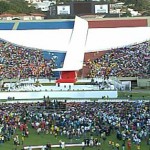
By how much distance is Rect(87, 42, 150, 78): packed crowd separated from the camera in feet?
133

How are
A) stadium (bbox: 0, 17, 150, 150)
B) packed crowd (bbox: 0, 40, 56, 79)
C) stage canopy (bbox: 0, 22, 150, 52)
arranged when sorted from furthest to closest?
stage canopy (bbox: 0, 22, 150, 52), packed crowd (bbox: 0, 40, 56, 79), stadium (bbox: 0, 17, 150, 150)

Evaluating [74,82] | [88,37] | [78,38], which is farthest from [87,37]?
[74,82]

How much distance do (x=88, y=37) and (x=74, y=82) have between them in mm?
10581

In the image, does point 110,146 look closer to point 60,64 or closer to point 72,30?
point 60,64

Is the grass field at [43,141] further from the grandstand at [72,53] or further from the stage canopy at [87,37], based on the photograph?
the stage canopy at [87,37]

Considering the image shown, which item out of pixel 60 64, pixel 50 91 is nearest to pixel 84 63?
pixel 60 64

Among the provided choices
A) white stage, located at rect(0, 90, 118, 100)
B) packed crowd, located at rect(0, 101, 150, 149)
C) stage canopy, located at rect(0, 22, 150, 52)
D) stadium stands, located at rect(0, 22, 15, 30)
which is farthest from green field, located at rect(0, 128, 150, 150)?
stadium stands, located at rect(0, 22, 15, 30)

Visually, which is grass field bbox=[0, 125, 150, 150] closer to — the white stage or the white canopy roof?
the white stage

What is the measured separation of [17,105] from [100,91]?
6113mm

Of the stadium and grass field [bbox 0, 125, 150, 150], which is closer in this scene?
grass field [bbox 0, 125, 150, 150]

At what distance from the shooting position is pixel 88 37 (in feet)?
155

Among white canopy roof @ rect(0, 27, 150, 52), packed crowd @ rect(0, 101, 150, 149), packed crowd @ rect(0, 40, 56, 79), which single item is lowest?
packed crowd @ rect(0, 40, 56, 79)

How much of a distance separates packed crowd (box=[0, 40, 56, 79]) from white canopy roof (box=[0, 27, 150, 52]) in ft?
2.39

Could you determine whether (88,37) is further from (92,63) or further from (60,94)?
(60,94)
